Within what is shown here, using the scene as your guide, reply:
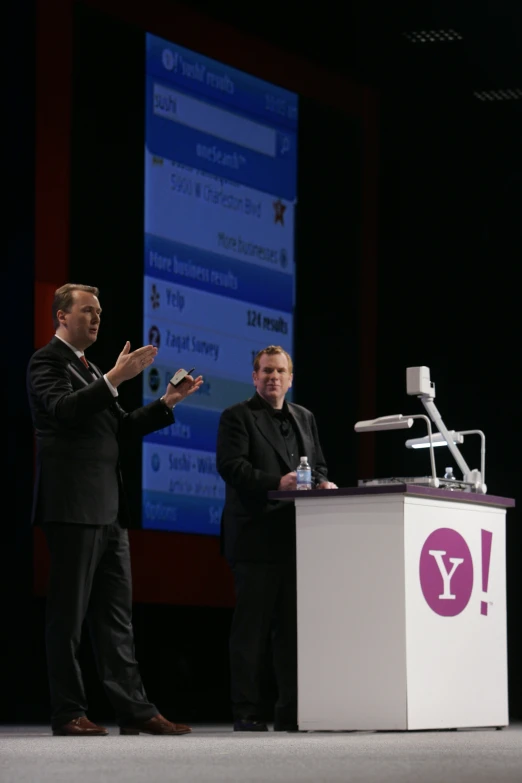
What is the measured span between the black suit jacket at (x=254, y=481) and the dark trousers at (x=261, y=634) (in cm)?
7

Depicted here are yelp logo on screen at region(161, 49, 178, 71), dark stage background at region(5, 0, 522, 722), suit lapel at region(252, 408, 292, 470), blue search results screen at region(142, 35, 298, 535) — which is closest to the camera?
suit lapel at region(252, 408, 292, 470)

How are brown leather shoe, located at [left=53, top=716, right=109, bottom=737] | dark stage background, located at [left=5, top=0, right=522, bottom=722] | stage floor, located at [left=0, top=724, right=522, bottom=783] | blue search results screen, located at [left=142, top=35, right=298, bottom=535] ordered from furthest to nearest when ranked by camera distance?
1. blue search results screen, located at [left=142, top=35, right=298, bottom=535]
2. dark stage background, located at [left=5, top=0, right=522, bottom=722]
3. brown leather shoe, located at [left=53, top=716, right=109, bottom=737]
4. stage floor, located at [left=0, top=724, right=522, bottom=783]

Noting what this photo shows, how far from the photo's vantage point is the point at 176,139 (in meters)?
6.19

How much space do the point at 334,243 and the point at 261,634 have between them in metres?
2.90

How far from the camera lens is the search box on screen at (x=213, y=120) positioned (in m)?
6.15

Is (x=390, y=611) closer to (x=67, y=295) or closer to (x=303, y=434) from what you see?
(x=303, y=434)

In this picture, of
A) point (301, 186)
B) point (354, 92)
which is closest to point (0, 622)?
point (301, 186)

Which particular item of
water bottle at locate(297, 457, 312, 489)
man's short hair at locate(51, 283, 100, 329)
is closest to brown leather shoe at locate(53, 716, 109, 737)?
water bottle at locate(297, 457, 312, 489)

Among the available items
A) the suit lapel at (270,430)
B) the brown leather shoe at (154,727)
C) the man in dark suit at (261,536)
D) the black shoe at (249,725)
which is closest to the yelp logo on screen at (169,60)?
the man in dark suit at (261,536)

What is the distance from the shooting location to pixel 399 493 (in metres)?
4.39

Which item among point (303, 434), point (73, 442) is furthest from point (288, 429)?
point (73, 442)

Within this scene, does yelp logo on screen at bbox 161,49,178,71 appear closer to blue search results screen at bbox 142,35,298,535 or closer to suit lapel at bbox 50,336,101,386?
blue search results screen at bbox 142,35,298,535

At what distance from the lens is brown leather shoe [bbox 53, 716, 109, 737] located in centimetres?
409

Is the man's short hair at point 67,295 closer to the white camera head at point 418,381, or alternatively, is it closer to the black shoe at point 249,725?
the white camera head at point 418,381
